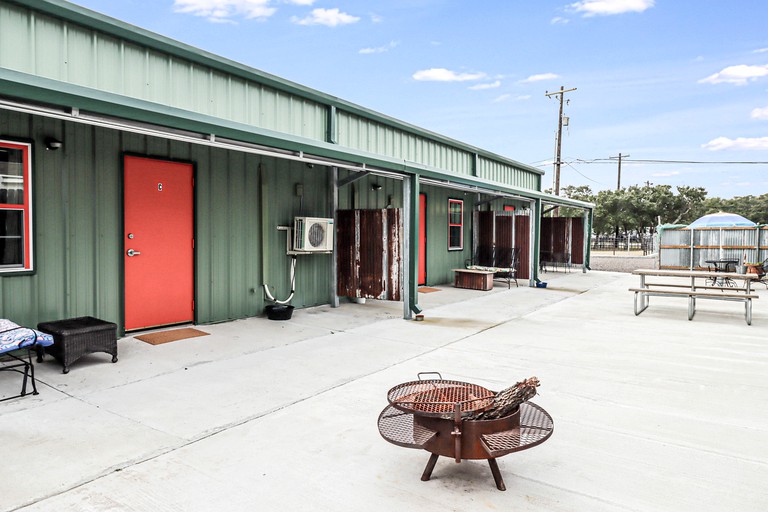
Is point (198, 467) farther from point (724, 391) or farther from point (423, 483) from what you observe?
point (724, 391)

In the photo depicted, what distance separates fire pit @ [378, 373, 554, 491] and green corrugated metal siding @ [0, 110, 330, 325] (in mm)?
3948

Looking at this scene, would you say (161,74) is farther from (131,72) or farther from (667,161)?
(667,161)

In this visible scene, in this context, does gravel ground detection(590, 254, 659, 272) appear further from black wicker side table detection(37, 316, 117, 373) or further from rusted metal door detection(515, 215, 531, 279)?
black wicker side table detection(37, 316, 117, 373)

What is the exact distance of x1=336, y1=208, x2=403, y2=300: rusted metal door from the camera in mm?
7043

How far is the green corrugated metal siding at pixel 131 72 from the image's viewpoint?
4.55 metres

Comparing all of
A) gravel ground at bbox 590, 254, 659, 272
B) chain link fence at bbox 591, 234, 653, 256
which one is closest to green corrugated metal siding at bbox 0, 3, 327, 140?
gravel ground at bbox 590, 254, 659, 272

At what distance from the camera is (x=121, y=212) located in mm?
5211

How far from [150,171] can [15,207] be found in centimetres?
140

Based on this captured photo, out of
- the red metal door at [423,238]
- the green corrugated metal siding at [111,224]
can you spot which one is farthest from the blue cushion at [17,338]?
the red metal door at [423,238]

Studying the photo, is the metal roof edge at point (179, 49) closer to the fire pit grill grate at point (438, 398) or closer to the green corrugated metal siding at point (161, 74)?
the green corrugated metal siding at point (161, 74)

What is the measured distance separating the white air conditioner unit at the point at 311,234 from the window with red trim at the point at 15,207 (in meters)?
3.25

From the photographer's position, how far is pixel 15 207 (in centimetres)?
440

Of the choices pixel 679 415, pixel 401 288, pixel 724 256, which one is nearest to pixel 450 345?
pixel 401 288

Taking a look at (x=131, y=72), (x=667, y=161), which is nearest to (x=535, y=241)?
(x=131, y=72)
